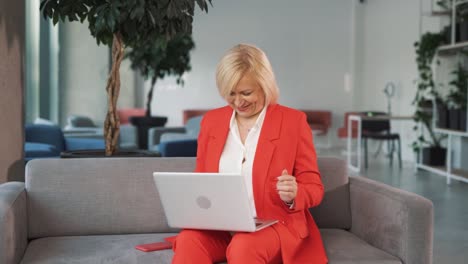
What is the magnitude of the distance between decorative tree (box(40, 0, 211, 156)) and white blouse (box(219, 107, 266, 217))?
1.29 metres

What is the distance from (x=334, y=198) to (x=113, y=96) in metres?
1.68

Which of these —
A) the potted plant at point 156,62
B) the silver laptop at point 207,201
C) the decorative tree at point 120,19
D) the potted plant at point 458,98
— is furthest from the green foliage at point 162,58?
the silver laptop at point 207,201

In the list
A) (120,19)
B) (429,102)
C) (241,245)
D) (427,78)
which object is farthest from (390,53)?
(241,245)

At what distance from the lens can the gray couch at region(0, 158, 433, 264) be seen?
246cm

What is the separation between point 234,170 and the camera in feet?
8.27

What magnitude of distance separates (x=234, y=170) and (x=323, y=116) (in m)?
11.9

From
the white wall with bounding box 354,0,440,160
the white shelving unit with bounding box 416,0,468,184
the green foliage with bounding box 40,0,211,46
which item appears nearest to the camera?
the green foliage with bounding box 40,0,211,46

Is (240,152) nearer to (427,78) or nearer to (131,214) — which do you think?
(131,214)

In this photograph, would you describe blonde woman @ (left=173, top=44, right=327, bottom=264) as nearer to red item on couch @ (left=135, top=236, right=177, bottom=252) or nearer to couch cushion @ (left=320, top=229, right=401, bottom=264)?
couch cushion @ (left=320, top=229, right=401, bottom=264)

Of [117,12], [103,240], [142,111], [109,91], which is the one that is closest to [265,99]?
[103,240]

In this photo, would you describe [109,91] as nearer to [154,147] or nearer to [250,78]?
[250,78]

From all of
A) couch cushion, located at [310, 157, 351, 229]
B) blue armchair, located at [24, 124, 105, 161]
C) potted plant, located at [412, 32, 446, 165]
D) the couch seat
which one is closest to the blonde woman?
the couch seat

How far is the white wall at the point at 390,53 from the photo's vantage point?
440 inches

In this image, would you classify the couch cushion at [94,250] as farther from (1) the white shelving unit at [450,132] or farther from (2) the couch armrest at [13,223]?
(1) the white shelving unit at [450,132]
